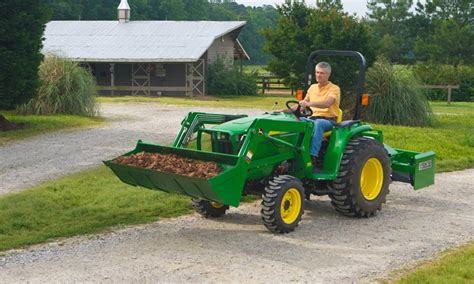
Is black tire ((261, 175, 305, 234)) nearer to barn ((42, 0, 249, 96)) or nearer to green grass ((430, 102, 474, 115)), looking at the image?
green grass ((430, 102, 474, 115))

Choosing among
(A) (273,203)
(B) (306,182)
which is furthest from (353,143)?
(A) (273,203)

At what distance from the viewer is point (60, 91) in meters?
21.9

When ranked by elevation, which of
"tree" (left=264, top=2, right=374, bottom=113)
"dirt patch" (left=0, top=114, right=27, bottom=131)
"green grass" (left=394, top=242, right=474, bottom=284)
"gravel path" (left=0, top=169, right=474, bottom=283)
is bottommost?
"gravel path" (left=0, top=169, right=474, bottom=283)

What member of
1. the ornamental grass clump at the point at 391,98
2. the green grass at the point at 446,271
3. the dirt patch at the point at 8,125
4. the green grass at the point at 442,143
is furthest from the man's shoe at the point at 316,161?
the ornamental grass clump at the point at 391,98

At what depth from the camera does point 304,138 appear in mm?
8758

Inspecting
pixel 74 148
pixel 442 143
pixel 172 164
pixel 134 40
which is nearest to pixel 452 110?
pixel 442 143

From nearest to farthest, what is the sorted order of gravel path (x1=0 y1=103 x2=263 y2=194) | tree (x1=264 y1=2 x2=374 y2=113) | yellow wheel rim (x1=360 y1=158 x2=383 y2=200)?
yellow wheel rim (x1=360 y1=158 x2=383 y2=200)
gravel path (x1=0 y1=103 x2=263 y2=194)
tree (x1=264 y1=2 x2=374 y2=113)

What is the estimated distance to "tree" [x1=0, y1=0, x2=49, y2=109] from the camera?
17812 millimetres

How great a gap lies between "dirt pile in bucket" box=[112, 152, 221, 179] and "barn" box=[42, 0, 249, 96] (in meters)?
28.1

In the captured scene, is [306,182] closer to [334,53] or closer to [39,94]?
[334,53]

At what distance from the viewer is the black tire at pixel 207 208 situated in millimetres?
8938

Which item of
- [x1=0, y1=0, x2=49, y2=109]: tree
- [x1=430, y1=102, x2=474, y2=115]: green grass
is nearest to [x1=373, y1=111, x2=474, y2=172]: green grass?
[x1=430, y1=102, x2=474, y2=115]: green grass

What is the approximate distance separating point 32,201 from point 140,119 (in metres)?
12.9

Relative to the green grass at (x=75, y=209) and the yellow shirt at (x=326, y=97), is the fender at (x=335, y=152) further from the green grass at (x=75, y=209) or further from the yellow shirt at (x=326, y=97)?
the green grass at (x=75, y=209)
